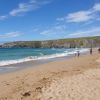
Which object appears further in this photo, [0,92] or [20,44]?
[20,44]

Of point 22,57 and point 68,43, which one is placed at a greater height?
point 68,43

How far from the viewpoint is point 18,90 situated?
1110cm

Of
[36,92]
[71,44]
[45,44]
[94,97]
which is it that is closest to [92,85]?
[94,97]

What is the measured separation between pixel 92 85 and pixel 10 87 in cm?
402

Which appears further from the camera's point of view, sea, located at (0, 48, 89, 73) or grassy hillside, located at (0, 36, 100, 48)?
grassy hillside, located at (0, 36, 100, 48)

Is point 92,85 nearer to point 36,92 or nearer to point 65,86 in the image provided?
point 65,86

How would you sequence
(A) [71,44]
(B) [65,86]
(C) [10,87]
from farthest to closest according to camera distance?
(A) [71,44]
(C) [10,87]
(B) [65,86]

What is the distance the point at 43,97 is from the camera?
9.34m

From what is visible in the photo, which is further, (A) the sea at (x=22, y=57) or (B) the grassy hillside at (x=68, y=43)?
(B) the grassy hillside at (x=68, y=43)

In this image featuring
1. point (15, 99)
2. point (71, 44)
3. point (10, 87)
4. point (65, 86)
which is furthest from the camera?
point (71, 44)

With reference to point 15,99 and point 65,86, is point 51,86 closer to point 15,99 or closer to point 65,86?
point 65,86

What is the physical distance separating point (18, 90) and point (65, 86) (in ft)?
7.07

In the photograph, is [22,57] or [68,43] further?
[68,43]

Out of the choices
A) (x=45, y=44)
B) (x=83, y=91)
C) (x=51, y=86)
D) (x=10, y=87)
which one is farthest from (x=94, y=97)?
(x=45, y=44)
